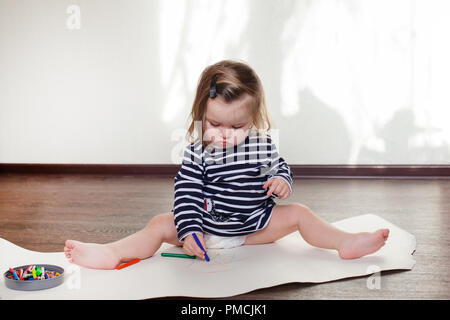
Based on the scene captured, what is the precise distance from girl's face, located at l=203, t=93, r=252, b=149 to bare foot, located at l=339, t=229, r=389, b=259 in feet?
1.08

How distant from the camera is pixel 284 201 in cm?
188

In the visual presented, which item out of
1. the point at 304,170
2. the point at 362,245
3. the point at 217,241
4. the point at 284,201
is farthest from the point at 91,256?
the point at 304,170

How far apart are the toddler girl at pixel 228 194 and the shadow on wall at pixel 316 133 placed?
123cm

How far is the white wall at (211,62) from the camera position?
2.39 m

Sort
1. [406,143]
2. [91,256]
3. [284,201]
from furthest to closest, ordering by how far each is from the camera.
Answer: [406,143], [284,201], [91,256]

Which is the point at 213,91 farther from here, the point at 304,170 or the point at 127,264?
the point at 304,170

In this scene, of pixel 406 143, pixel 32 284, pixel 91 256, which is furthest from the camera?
pixel 406 143

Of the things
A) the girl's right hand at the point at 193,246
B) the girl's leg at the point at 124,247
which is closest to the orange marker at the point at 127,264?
the girl's leg at the point at 124,247

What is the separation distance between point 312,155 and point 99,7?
4.12ft

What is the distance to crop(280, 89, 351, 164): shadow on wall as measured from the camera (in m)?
2.46

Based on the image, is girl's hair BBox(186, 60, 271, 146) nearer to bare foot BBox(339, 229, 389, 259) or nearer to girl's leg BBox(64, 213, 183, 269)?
girl's leg BBox(64, 213, 183, 269)

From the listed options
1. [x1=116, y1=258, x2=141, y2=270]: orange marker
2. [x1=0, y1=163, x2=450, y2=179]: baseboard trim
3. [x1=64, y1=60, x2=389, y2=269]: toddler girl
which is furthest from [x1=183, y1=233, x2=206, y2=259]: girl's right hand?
[x1=0, y1=163, x2=450, y2=179]: baseboard trim

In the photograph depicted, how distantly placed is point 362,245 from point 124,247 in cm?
51
